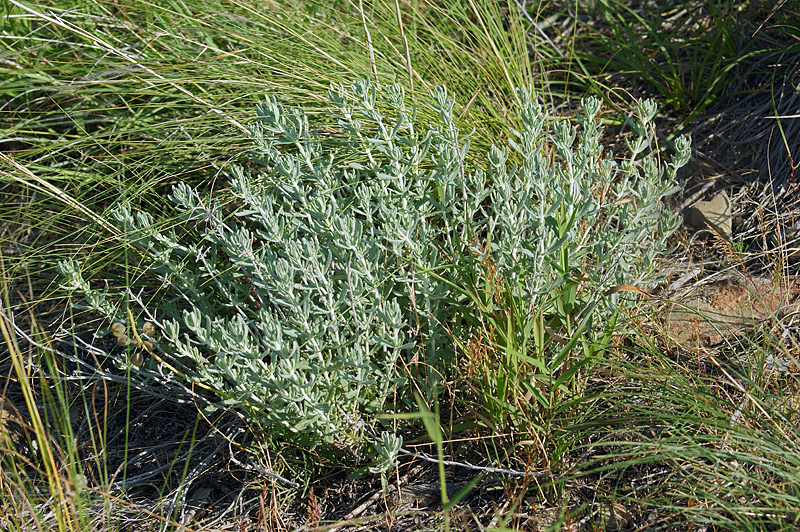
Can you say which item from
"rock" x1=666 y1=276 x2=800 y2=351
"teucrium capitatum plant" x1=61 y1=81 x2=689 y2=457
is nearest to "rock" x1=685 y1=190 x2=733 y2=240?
Answer: "rock" x1=666 y1=276 x2=800 y2=351

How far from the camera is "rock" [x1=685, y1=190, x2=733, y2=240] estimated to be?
239 centimetres

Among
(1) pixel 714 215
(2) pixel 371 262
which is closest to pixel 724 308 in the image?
(1) pixel 714 215

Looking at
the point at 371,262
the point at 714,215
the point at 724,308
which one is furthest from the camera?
the point at 714,215

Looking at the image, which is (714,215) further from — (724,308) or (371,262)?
(371,262)

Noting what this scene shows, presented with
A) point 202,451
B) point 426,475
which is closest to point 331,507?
point 426,475

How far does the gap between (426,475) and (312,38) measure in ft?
5.48

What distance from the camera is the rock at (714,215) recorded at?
2.39m

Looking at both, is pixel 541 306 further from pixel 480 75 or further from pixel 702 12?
pixel 702 12

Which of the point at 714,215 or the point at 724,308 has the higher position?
the point at 714,215

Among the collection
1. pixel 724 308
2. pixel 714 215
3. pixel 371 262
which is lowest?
pixel 724 308

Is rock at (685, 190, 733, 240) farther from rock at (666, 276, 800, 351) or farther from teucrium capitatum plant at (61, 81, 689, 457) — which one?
teucrium capitatum plant at (61, 81, 689, 457)

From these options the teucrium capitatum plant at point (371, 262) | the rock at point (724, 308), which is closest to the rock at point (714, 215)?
the rock at point (724, 308)

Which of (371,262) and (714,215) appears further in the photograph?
(714,215)

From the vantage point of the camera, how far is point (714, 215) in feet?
7.94
